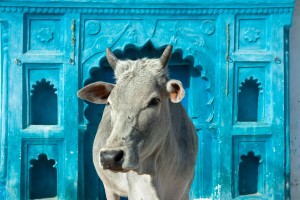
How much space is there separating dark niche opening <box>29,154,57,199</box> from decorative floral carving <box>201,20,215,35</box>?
2093mm

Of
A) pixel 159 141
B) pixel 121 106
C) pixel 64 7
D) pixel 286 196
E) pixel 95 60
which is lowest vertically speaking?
pixel 286 196

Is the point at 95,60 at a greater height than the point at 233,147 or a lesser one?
greater

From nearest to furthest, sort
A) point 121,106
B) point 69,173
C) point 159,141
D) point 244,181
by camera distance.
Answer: point 121,106, point 159,141, point 69,173, point 244,181

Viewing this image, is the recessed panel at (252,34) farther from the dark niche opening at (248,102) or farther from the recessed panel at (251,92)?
the dark niche opening at (248,102)

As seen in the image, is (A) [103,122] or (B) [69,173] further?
(B) [69,173]

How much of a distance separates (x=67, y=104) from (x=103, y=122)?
5.26 ft

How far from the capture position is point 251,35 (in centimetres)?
578

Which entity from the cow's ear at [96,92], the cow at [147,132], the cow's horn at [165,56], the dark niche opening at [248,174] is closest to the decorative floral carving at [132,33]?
the dark niche opening at [248,174]

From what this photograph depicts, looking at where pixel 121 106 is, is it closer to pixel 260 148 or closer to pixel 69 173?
pixel 69 173

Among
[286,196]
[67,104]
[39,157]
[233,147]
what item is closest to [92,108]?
[67,104]

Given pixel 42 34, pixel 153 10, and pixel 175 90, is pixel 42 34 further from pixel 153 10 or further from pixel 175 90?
pixel 175 90

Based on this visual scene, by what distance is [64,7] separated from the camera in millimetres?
5602

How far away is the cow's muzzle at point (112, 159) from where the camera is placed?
2.57m

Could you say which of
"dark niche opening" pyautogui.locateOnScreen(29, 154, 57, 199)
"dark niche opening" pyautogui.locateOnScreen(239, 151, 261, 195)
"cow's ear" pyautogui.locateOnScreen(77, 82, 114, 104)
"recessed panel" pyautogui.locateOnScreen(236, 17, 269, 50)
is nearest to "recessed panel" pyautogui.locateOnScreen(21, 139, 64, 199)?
"dark niche opening" pyautogui.locateOnScreen(29, 154, 57, 199)
